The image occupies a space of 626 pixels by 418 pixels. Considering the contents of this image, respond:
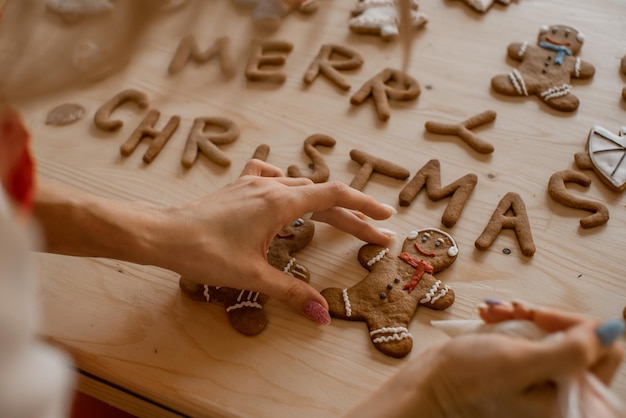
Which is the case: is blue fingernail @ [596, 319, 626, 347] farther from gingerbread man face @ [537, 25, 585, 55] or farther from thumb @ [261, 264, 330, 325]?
gingerbread man face @ [537, 25, 585, 55]

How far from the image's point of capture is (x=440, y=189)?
108 centimetres

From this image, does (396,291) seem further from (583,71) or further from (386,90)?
(583,71)

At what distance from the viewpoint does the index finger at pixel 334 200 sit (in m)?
0.94

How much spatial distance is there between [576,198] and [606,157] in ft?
0.39

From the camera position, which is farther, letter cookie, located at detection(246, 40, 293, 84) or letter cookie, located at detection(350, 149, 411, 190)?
letter cookie, located at detection(246, 40, 293, 84)

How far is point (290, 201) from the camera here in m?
0.92

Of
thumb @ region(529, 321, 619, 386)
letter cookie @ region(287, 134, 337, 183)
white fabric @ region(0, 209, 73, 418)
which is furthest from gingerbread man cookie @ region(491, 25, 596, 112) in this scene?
white fabric @ region(0, 209, 73, 418)

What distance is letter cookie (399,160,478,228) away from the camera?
105cm

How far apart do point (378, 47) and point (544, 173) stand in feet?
1.50

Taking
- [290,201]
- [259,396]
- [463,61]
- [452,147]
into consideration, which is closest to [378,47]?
[463,61]

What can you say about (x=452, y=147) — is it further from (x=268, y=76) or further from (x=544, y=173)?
(x=268, y=76)

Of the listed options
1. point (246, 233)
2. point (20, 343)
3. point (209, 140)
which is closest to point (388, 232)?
point (246, 233)

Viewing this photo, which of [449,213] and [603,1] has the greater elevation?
[603,1]

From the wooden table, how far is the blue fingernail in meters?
0.29
